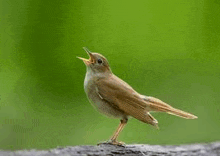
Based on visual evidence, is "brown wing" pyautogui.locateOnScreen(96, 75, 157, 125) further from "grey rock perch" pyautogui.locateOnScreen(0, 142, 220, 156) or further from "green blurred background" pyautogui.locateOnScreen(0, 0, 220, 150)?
"green blurred background" pyautogui.locateOnScreen(0, 0, 220, 150)

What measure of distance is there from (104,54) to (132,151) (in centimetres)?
298

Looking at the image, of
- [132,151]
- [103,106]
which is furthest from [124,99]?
[132,151]

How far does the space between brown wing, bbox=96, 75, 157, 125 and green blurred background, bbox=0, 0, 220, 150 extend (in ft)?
6.63

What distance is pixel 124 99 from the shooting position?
5.25m

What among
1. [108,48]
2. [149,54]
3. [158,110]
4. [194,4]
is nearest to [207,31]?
[194,4]

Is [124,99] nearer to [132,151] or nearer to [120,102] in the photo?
[120,102]

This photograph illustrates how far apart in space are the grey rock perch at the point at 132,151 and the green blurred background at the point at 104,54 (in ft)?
5.68

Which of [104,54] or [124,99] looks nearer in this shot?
[124,99]

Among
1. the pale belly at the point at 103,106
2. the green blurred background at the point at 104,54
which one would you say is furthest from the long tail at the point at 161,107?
the green blurred background at the point at 104,54

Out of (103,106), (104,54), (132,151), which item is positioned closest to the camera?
(132,151)

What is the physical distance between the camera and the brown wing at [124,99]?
518 cm

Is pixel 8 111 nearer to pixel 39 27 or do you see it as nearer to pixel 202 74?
pixel 39 27

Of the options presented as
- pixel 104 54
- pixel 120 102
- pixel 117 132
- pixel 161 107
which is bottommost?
pixel 117 132

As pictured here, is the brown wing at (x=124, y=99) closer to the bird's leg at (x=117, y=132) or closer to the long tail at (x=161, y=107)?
the long tail at (x=161, y=107)
